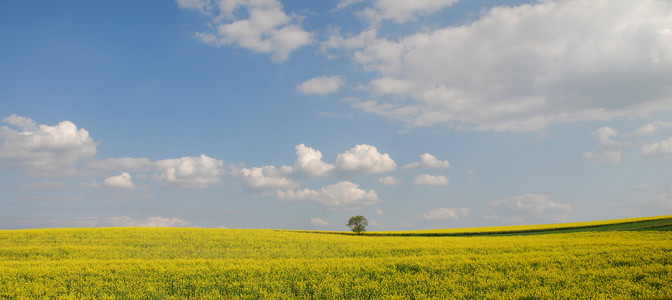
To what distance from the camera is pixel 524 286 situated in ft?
41.2

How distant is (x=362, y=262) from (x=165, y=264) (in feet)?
32.8

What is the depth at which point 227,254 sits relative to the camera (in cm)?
2294

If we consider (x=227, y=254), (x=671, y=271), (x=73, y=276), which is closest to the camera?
(x=671, y=271)

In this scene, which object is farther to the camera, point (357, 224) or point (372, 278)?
point (357, 224)

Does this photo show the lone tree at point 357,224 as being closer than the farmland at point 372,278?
No

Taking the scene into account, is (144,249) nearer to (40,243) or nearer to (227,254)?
(227,254)

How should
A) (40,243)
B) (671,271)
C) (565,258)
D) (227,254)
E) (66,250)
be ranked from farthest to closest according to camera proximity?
(40,243), (66,250), (227,254), (565,258), (671,271)

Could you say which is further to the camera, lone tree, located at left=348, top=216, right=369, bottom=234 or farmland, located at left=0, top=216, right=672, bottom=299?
lone tree, located at left=348, top=216, right=369, bottom=234

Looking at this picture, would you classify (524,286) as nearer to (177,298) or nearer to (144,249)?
(177,298)

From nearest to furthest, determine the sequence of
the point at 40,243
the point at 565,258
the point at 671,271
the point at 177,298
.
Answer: the point at 177,298, the point at 671,271, the point at 565,258, the point at 40,243

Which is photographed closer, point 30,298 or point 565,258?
point 30,298

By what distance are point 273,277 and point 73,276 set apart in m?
9.14

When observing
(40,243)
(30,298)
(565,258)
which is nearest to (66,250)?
(40,243)

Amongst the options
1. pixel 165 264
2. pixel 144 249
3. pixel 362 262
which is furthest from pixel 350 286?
pixel 144 249
